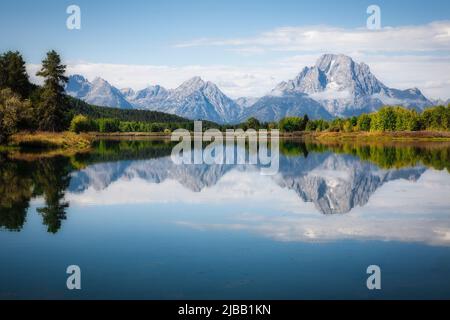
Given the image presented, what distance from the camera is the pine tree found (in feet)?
307

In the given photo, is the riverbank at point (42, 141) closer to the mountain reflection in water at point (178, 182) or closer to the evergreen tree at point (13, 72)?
the evergreen tree at point (13, 72)

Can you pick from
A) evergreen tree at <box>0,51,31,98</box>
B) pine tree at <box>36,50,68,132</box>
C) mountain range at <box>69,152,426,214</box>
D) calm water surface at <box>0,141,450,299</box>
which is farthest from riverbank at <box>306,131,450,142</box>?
calm water surface at <box>0,141,450,299</box>

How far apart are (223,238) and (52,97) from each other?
8335cm

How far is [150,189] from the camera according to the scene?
34469mm

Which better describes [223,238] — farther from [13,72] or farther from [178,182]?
[13,72]

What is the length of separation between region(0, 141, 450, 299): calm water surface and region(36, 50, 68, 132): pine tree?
5882 centimetres

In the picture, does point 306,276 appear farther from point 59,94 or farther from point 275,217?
point 59,94

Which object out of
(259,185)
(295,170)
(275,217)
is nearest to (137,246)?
(275,217)

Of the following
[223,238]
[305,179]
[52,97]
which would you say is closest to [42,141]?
[52,97]

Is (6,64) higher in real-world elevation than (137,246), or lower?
higher

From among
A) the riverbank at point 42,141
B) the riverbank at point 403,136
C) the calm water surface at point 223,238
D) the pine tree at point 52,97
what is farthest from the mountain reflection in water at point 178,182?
the riverbank at point 403,136

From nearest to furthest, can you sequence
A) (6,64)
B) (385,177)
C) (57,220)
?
(57,220), (385,177), (6,64)

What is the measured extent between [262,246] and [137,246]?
4.50 m

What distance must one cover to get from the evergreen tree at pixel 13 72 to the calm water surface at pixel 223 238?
61.6 meters
